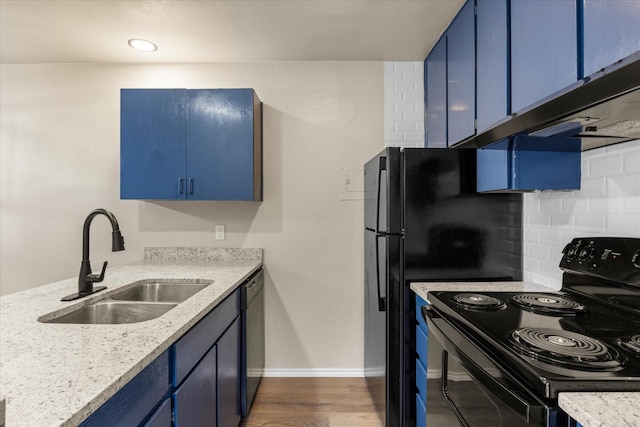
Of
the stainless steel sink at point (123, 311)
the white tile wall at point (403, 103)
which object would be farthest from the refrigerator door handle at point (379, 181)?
the stainless steel sink at point (123, 311)

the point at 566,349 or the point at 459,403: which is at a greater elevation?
the point at 566,349

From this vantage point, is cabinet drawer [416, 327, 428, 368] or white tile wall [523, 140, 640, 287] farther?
cabinet drawer [416, 327, 428, 368]

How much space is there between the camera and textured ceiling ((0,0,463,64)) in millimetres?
1965

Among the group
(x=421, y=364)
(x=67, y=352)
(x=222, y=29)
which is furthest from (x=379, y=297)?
(x=222, y=29)

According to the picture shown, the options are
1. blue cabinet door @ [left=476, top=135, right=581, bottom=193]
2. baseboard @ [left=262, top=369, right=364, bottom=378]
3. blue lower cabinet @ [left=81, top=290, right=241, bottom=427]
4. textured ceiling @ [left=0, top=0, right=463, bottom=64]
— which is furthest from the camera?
baseboard @ [left=262, top=369, right=364, bottom=378]

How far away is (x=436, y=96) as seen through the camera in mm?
2438

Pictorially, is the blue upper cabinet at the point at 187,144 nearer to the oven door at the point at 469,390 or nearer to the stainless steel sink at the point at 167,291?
the stainless steel sink at the point at 167,291

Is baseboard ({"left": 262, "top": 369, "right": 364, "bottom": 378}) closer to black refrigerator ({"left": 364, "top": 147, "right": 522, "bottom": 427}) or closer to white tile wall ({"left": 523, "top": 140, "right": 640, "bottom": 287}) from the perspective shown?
black refrigerator ({"left": 364, "top": 147, "right": 522, "bottom": 427})

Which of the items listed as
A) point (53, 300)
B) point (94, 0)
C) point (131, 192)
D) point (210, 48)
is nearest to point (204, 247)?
point (131, 192)

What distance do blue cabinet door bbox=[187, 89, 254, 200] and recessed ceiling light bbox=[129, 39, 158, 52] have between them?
47 cm

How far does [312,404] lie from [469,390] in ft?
5.04

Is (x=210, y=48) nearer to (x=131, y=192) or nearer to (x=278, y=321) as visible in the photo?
(x=131, y=192)

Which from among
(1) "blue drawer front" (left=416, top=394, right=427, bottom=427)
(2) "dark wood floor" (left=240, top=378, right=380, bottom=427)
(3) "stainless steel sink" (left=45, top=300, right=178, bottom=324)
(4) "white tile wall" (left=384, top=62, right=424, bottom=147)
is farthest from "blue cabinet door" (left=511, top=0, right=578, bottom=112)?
(2) "dark wood floor" (left=240, top=378, right=380, bottom=427)

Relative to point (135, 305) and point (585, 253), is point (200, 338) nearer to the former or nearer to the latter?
point (135, 305)
